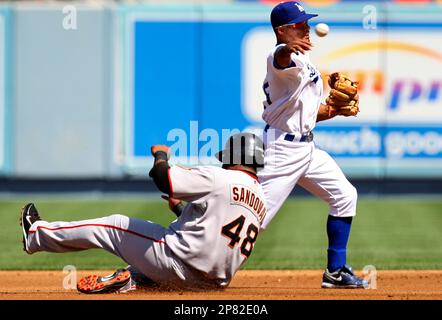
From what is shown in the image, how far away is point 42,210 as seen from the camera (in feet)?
44.7

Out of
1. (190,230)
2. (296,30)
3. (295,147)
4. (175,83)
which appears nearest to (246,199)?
(190,230)

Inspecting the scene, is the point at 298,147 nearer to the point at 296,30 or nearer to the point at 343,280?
the point at 296,30

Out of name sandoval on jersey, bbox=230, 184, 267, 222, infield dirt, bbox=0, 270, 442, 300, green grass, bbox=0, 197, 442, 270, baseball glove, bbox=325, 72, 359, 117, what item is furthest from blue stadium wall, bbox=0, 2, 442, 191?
name sandoval on jersey, bbox=230, 184, 267, 222

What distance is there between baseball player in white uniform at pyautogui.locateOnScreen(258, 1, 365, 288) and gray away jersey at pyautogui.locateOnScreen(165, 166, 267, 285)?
28.4 inches

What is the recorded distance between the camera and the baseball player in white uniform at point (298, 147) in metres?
7.37

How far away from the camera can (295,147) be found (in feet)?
24.5

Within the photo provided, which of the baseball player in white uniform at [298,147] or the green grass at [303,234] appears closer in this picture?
the baseball player in white uniform at [298,147]

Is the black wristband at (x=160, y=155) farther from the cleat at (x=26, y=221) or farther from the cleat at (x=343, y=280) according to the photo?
the cleat at (x=343, y=280)

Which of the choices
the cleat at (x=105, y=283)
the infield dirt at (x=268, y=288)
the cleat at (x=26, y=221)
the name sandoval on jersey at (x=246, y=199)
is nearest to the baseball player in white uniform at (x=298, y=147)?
the infield dirt at (x=268, y=288)

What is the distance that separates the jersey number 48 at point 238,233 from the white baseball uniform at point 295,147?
0.61 meters

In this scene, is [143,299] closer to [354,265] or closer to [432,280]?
[432,280]

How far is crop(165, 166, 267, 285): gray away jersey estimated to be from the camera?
641 centimetres

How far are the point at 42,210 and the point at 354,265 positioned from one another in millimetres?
5387

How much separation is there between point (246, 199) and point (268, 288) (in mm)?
1401
